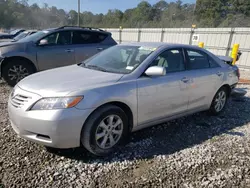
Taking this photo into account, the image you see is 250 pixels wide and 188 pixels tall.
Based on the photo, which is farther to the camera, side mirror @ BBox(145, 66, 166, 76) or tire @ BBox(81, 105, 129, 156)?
side mirror @ BBox(145, 66, 166, 76)

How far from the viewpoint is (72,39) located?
6523mm

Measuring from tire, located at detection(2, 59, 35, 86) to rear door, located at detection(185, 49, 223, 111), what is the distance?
4234mm

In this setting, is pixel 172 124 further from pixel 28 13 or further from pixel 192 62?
pixel 28 13

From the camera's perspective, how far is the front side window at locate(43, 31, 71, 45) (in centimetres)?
618

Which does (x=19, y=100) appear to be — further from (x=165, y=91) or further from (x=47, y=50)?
(x=47, y=50)

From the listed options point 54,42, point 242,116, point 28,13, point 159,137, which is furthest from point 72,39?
point 28,13

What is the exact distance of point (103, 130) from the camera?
283 centimetres

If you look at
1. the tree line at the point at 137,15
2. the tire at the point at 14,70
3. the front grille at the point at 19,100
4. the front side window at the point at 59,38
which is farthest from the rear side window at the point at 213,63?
the tree line at the point at 137,15

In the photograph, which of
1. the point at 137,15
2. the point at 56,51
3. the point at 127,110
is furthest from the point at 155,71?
the point at 137,15

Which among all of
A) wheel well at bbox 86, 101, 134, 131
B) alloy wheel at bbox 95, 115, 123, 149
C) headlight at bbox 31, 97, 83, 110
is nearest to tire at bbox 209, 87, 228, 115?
wheel well at bbox 86, 101, 134, 131

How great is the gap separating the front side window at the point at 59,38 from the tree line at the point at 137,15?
49.6 feet

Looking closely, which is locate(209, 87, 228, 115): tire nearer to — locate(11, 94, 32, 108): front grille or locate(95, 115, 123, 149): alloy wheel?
locate(95, 115, 123, 149): alloy wheel

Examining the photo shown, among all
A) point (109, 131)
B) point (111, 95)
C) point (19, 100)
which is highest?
point (111, 95)

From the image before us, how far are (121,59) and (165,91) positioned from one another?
2.84 ft
